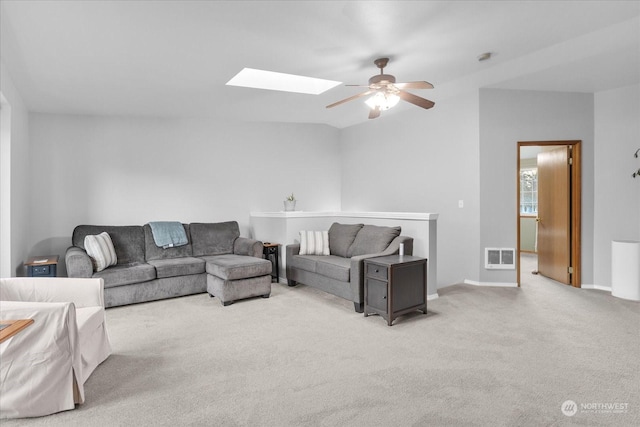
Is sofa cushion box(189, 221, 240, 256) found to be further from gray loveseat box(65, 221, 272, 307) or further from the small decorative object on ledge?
the small decorative object on ledge

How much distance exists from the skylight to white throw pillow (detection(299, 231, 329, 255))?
189cm

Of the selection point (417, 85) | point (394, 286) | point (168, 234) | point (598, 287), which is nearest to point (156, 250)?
point (168, 234)

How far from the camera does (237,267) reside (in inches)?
173

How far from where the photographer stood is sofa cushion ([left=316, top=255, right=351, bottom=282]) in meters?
4.18

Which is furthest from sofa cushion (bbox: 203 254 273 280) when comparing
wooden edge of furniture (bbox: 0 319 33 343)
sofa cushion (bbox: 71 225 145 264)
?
wooden edge of furniture (bbox: 0 319 33 343)

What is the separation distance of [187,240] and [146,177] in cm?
122

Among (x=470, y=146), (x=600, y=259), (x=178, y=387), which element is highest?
(x=470, y=146)

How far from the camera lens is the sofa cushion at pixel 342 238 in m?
4.90

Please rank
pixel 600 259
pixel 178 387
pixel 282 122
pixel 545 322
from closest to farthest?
pixel 178 387, pixel 545 322, pixel 600 259, pixel 282 122

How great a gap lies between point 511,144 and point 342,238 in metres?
2.55

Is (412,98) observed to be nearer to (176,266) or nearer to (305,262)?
(305,262)

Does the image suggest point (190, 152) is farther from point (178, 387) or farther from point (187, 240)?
point (178, 387)

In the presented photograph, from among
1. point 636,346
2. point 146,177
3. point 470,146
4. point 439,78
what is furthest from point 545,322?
point 146,177

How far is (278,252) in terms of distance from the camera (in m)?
5.60
